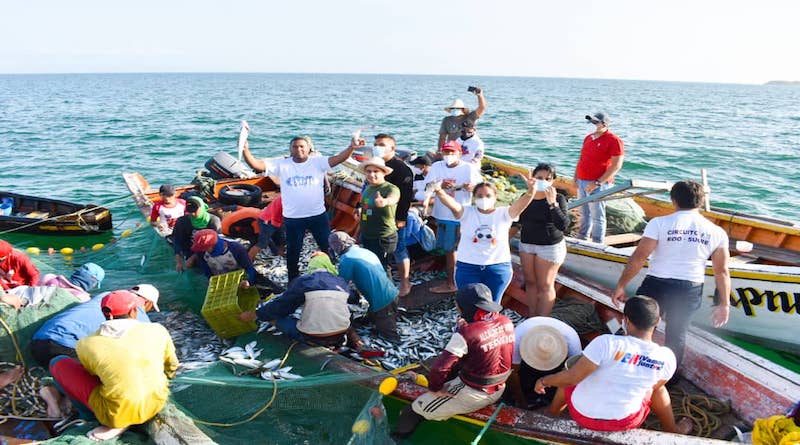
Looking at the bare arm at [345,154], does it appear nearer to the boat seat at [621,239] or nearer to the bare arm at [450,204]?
the bare arm at [450,204]

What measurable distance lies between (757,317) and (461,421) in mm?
4037

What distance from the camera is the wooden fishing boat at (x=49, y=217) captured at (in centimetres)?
1167

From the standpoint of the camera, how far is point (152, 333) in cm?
430

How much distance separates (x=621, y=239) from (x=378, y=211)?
155 inches

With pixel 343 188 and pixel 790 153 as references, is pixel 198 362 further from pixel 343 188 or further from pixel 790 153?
pixel 790 153

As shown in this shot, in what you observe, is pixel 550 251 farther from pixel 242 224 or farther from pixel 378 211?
pixel 242 224

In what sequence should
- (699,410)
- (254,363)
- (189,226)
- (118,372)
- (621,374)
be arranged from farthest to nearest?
(189,226), (254,363), (699,410), (118,372), (621,374)

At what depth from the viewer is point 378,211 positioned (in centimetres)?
649

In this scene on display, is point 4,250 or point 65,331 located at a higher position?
point 4,250

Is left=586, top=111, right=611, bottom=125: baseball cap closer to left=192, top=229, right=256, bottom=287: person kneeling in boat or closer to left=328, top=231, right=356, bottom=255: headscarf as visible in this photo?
left=328, top=231, right=356, bottom=255: headscarf

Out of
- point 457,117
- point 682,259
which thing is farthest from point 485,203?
point 457,117

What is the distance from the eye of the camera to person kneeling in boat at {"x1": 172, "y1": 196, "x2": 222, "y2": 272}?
7.23m

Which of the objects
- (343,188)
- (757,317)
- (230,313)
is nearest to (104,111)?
(343,188)

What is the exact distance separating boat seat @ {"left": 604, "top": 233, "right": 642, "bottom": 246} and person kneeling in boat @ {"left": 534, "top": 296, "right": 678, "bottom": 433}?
12.8ft
